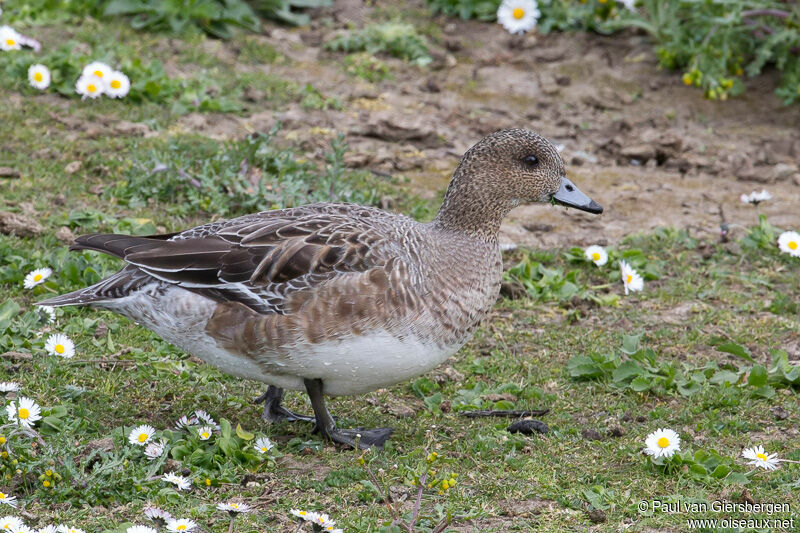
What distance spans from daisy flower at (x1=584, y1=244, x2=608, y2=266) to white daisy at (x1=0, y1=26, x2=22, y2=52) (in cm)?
488

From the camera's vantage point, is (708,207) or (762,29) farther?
(762,29)

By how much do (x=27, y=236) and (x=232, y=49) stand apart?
356cm

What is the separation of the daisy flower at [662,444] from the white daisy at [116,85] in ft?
16.9

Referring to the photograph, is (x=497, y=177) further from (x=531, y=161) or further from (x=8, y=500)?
(x=8, y=500)

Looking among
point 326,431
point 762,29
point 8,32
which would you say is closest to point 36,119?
point 8,32

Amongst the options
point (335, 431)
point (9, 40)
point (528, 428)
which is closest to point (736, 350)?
point (528, 428)

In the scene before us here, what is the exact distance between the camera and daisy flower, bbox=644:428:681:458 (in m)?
4.45

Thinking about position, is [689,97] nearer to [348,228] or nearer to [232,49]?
[232,49]

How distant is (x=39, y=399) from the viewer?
474cm

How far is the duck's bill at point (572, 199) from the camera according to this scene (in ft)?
16.7

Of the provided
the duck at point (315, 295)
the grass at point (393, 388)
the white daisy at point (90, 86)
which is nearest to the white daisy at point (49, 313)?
the grass at point (393, 388)

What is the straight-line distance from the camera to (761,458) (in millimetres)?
4426

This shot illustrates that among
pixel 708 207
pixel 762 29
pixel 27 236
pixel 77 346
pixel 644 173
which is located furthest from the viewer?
pixel 762 29

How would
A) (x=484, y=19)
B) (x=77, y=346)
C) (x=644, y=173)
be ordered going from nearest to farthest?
1. (x=77, y=346)
2. (x=644, y=173)
3. (x=484, y=19)
